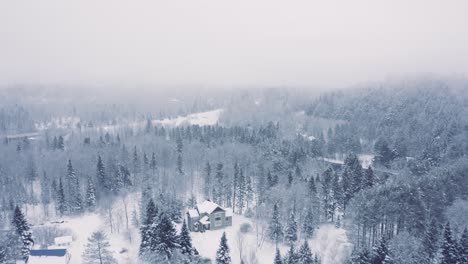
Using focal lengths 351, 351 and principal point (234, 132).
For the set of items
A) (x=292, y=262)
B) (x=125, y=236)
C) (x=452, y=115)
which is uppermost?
(x=452, y=115)

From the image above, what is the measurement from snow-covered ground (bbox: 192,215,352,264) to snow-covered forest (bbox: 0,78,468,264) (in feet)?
0.58

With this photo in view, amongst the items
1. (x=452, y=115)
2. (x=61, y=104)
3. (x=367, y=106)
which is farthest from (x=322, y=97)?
(x=61, y=104)

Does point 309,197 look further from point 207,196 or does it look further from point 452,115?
point 452,115

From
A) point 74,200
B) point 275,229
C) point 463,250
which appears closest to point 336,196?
point 275,229

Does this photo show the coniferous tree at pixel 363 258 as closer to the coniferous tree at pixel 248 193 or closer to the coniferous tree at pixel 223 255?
the coniferous tree at pixel 223 255

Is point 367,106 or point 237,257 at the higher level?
point 367,106

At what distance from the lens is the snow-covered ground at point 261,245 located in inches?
1435

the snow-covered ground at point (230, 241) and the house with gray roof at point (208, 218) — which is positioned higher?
the house with gray roof at point (208, 218)

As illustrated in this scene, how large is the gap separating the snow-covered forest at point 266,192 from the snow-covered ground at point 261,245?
177 millimetres

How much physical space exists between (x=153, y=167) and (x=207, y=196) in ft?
42.7

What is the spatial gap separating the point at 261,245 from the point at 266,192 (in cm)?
998

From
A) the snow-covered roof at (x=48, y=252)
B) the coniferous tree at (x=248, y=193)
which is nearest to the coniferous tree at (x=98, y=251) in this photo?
the snow-covered roof at (x=48, y=252)

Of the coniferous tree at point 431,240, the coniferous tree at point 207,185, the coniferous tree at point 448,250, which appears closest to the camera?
the coniferous tree at point 448,250

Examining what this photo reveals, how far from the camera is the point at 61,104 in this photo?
175 meters
